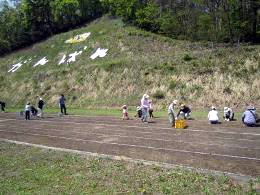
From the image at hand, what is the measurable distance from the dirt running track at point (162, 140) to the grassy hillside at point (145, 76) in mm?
9177

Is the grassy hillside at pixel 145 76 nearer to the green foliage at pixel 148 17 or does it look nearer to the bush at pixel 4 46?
the green foliage at pixel 148 17

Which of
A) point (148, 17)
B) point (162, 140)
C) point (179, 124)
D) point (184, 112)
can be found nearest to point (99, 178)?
point (162, 140)

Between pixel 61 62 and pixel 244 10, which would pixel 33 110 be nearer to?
pixel 61 62

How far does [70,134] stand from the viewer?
74.9ft

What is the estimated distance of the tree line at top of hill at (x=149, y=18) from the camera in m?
56.5

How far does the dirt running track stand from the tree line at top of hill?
29.4 meters

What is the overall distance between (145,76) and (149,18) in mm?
27277

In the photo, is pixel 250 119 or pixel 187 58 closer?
pixel 250 119

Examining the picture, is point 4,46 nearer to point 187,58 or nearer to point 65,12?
point 65,12

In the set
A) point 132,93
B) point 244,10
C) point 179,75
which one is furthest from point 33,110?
point 244,10

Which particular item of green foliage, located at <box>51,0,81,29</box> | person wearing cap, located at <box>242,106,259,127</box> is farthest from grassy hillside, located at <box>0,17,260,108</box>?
green foliage, located at <box>51,0,81,29</box>

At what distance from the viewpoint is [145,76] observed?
41219 millimetres

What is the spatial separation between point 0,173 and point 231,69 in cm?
2653

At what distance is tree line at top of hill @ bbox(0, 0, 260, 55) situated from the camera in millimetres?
56469
